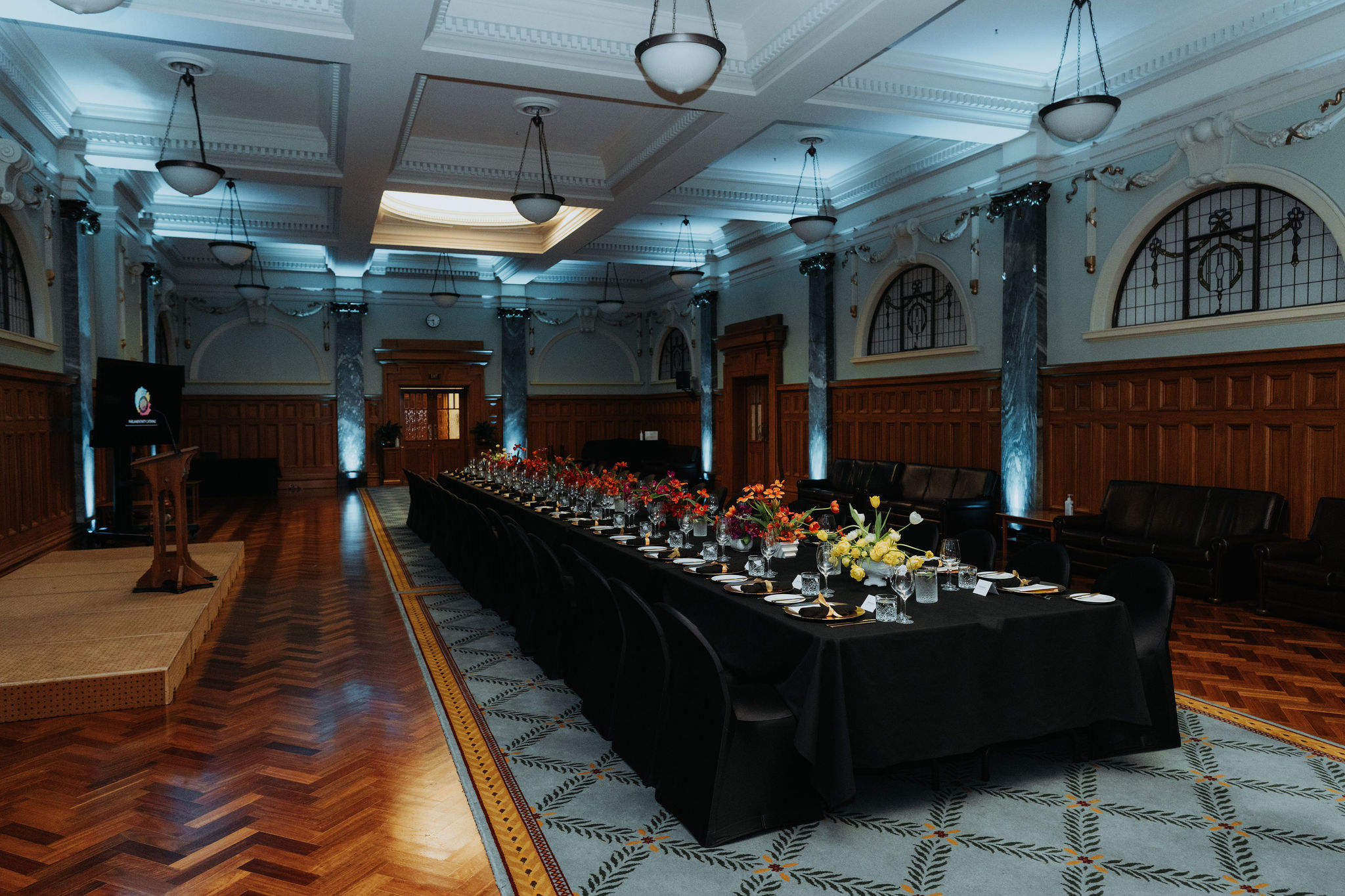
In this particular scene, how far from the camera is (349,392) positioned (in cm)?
1698

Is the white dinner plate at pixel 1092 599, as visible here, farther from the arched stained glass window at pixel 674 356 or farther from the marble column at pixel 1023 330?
the arched stained glass window at pixel 674 356

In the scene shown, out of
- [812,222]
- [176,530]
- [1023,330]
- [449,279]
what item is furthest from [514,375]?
[176,530]

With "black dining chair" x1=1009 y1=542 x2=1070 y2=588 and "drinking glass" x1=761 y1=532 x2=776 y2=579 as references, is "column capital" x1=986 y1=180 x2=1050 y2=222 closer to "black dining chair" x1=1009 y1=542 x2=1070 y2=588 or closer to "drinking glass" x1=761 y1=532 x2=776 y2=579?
"black dining chair" x1=1009 y1=542 x2=1070 y2=588

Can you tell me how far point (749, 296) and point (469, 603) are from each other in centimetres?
870

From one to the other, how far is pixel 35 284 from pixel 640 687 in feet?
24.8

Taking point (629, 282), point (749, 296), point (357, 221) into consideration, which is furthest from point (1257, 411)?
point (629, 282)

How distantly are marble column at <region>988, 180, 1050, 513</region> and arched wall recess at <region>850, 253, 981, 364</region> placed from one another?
2.55 ft

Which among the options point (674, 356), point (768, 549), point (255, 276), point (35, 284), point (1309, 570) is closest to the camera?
point (768, 549)

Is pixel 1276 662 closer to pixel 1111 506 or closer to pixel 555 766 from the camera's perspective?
pixel 1111 506

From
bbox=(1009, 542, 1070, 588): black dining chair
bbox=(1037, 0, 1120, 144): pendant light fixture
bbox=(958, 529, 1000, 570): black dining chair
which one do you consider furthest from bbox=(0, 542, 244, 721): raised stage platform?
bbox=(1037, 0, 1120, 144): pendant light fixture

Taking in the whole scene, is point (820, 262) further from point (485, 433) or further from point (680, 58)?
point (485, 433)

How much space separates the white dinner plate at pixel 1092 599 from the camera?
3.58 meters

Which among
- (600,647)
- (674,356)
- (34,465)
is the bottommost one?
(600,647)

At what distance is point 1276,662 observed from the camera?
503 cm
